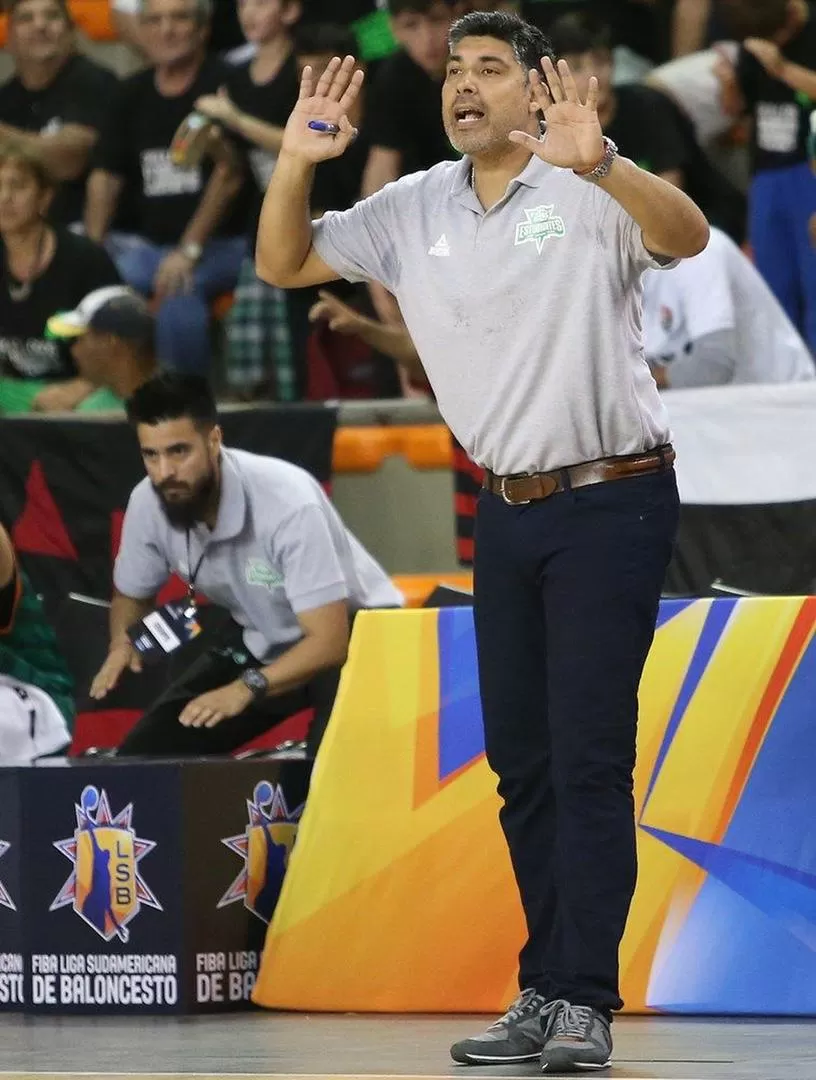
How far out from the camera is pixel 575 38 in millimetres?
8188

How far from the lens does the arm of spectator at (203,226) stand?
943 centimetres

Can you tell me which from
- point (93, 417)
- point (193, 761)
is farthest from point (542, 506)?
point (93, 417)

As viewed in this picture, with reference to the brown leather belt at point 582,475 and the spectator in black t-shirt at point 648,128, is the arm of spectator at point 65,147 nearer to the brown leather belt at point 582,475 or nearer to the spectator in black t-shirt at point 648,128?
the spectator in black t-shirt at point 648,128

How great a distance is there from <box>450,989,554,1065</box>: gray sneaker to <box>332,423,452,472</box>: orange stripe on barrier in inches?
168

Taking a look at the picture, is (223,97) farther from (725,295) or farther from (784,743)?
(784,743)

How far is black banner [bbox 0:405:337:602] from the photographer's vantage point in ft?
27.7

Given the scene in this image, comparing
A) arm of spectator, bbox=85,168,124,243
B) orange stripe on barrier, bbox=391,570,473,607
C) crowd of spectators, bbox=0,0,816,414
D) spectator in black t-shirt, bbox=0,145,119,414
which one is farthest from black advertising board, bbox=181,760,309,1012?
arm of spectator, bbox=85,168,124,243

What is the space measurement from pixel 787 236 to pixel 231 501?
3.18 meters

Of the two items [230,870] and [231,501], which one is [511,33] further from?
[231,501]

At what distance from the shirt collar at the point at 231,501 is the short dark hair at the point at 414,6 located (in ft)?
11.1

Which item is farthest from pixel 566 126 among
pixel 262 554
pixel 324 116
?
pixel 262 554

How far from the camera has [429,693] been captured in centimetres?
536

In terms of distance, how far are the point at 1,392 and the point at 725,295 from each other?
352 centimetres

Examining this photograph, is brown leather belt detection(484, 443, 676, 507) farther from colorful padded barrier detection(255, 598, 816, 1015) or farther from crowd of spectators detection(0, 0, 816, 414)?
crowd of spectators detection(0, 0, 816, 414)
